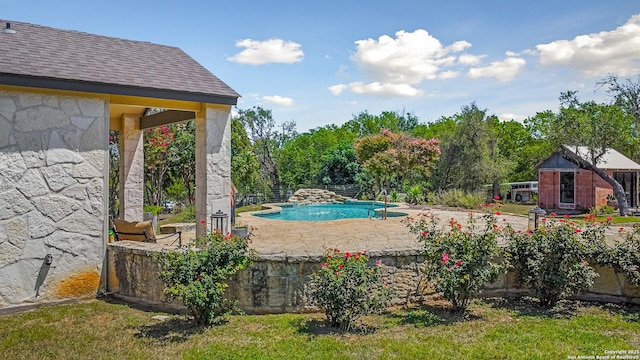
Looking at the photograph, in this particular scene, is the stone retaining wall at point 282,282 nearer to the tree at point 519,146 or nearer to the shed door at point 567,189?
the shed door at point 567,189

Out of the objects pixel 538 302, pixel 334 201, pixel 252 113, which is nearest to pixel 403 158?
Answer: pixel 334 201

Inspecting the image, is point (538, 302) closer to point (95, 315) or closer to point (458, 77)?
point (95, 315)

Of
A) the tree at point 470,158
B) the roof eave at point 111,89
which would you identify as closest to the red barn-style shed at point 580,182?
the tree at point 470,158

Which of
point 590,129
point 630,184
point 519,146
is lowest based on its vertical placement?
point 630,184

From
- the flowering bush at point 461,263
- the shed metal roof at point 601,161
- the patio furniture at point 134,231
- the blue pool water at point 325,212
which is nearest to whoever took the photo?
the flowering bush at point 461,263

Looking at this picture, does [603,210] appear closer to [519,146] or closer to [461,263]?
[461,263]

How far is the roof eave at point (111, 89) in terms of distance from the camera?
599 cm

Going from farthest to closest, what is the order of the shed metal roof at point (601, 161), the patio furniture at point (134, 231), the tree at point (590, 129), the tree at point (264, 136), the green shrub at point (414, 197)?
1. the tree at point (264, 136)
2. the green shrub at point (414, 197)
3. the shed metal roof at point (601, 161)
4. the tree at point (590, 129)
5. the patio furniture at point (134, 231)

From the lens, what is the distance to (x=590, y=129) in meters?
18.8

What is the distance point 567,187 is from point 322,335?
876 inches

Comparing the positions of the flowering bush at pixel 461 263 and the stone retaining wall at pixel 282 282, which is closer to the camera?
the flowering bush at pixel 461 263

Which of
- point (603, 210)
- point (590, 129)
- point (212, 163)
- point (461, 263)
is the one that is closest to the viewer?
point (461, 263)

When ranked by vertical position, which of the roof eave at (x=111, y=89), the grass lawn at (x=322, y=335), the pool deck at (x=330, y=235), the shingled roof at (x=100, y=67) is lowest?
the grass lawn at (x=322, y=335)

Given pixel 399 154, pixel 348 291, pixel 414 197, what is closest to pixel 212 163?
pixel 348 291
